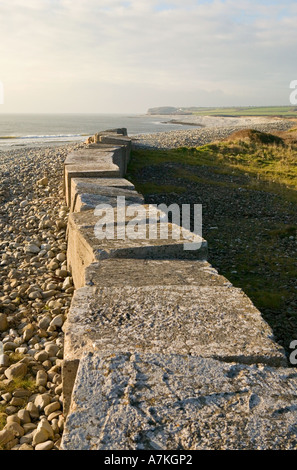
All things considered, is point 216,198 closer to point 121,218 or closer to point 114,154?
point 114,154

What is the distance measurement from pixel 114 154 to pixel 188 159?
5.02 m

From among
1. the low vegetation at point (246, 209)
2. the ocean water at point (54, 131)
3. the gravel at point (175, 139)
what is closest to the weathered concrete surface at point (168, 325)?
the low vegetation at point (246, 209)

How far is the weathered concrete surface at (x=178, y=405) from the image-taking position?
1592 mm

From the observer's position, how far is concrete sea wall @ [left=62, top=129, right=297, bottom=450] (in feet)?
5.33

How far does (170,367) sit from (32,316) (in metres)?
2.33

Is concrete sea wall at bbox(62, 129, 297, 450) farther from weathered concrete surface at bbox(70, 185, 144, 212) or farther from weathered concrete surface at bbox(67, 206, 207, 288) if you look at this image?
weathered concrete surface at bbox(70, 185, 144, 212)

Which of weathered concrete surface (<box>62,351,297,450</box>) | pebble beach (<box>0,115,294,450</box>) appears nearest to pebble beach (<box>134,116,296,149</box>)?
pebble beach (<box>0,115,294,450</box>)

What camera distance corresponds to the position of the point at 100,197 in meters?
5.30

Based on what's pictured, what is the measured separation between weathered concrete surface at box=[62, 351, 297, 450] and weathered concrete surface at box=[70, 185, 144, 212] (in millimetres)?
3143

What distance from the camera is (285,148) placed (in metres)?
19.0

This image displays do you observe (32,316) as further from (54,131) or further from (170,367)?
(54,131)

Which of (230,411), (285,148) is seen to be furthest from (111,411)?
A: (285,148)

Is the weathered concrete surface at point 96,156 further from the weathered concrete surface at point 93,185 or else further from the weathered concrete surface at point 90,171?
the weathered concrete surface at point 93,185

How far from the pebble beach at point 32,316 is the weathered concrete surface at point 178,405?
2.56 ft
